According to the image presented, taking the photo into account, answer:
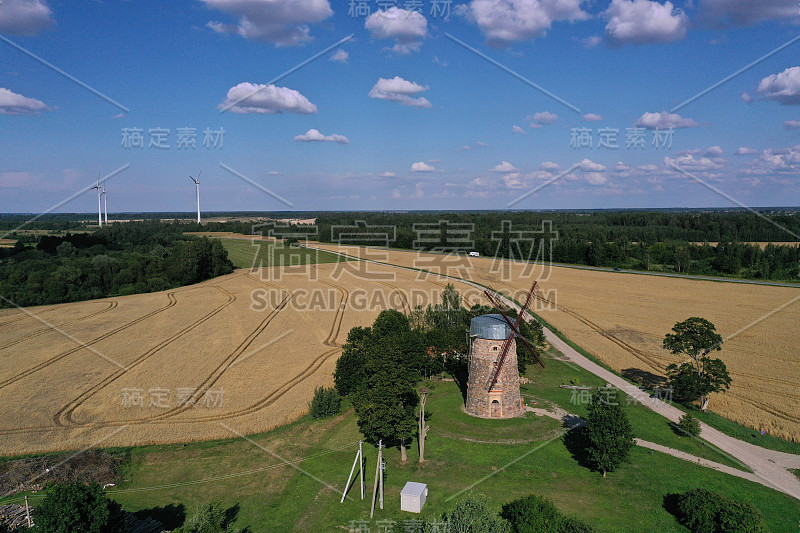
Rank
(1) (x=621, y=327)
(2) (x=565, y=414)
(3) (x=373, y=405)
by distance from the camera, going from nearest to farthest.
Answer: (3) (x=373, y=405) → (2) (x=565, y=414) → (1) (x=621, y=327)

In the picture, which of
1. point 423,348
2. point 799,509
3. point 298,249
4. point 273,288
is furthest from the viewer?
point 298,249

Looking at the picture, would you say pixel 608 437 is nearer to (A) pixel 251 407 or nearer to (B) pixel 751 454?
(B) pixel 751 454

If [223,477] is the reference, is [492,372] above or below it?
above

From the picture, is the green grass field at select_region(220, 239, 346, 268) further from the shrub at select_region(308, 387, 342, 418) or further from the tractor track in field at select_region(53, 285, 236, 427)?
the shrub at select_region(308, 387, 342, 418)

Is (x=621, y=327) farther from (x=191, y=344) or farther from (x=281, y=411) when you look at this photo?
(x=191, y=344)

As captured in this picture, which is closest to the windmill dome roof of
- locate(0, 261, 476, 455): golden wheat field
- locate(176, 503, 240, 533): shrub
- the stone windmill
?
the stone windmill

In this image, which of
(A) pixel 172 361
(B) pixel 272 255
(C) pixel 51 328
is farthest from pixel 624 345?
(B) pixel 272 255

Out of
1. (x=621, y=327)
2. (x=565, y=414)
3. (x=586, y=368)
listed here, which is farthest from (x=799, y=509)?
(x=621, y=327)
